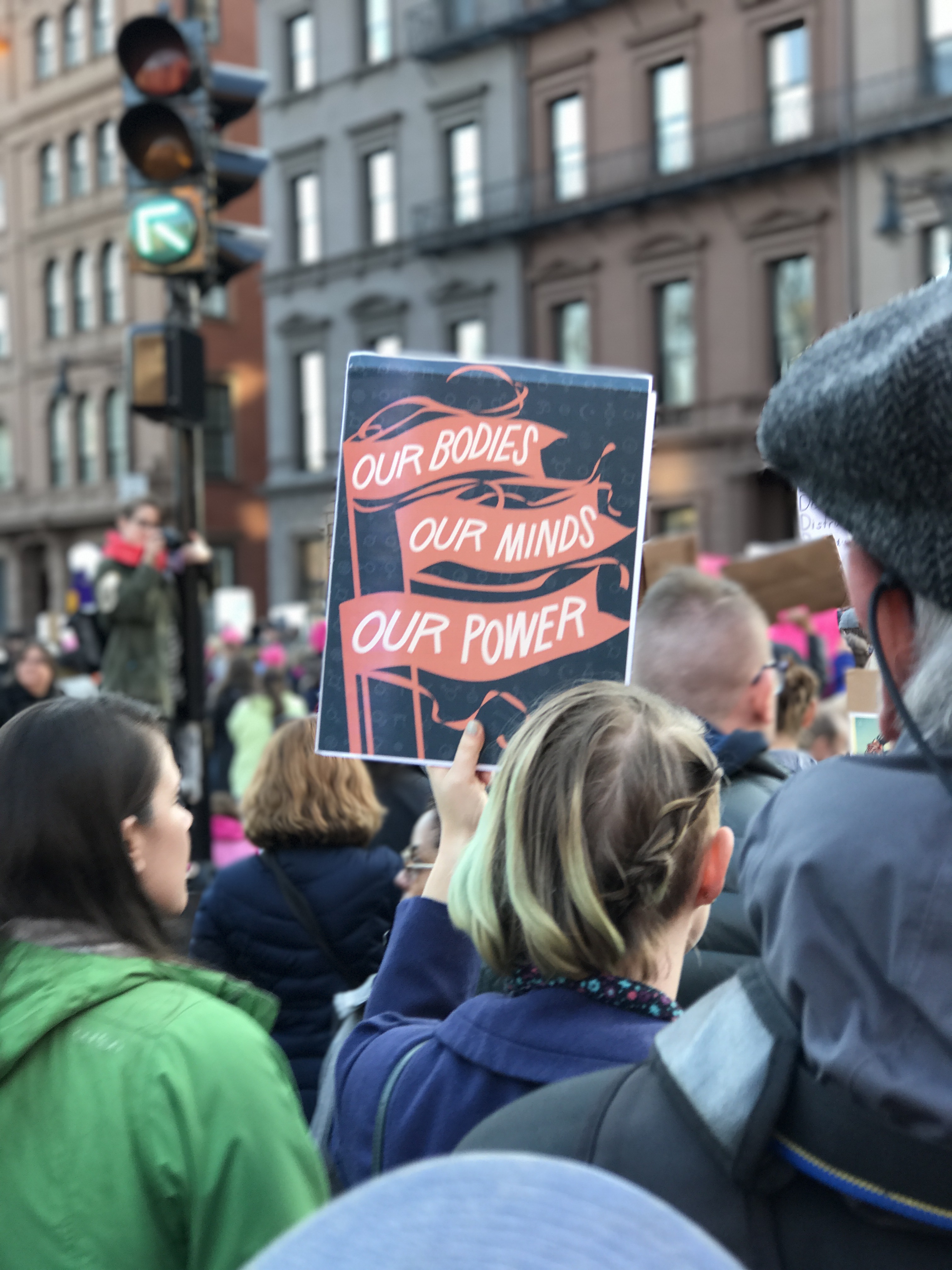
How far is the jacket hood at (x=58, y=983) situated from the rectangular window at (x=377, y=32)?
26.3 metres

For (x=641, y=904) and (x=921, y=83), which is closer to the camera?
(x=641, y=904)

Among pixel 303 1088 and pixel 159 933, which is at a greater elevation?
pixel 159 933

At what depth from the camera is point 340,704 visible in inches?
87.8

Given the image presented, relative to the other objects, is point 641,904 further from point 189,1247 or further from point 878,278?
point 878,278

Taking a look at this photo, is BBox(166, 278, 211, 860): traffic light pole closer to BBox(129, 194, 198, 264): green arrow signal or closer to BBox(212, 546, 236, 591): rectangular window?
BBox(129, 194, 198, 264): green arrow signal

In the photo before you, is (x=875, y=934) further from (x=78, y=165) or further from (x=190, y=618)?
(x=78, y=165)

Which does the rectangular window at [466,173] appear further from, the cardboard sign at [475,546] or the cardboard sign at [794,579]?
the cardboard sign at [475,546]

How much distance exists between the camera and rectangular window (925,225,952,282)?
1881 centimetres

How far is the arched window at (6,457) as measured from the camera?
36.4 meters

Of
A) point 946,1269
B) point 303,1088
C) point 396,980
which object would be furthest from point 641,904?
point 303,1088

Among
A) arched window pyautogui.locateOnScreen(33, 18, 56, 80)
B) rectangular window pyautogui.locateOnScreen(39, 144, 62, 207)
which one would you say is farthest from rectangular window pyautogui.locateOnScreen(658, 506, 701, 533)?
arched window pyautogui.locateOnScreen(33, 18, 56, 80)

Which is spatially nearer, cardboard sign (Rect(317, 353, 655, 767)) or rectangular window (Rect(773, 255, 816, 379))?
cardboard sign (Rect(317, 353, 655, 767))

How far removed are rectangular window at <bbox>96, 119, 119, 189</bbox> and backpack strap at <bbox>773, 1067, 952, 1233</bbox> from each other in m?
35.1

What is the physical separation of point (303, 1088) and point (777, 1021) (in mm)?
2645
